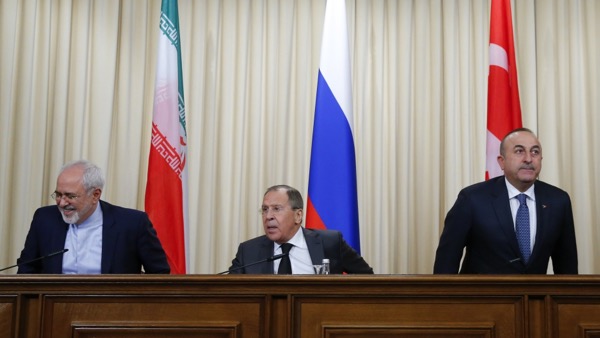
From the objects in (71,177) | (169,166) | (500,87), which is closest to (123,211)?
(71,177)

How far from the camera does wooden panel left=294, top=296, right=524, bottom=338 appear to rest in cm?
284

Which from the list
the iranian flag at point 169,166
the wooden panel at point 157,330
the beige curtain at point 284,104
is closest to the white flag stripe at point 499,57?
the beige curtain at point 284,104

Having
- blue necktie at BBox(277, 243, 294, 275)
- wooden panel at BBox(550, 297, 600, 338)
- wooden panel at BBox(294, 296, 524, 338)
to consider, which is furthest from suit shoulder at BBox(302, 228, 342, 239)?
wooden panel at BBox(550, 297, 600, 338)

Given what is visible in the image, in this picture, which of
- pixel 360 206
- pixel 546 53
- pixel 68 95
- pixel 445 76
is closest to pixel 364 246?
pixel 360 206

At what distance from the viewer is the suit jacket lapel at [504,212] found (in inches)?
149

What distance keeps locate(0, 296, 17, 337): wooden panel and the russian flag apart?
7.44ft

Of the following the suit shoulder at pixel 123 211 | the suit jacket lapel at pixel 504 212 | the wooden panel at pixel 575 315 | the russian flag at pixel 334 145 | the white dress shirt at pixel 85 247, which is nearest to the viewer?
the wooden panel at pixel 575 315

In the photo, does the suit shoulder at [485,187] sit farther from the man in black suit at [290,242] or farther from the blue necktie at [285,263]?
the blue necktie at [285,263]

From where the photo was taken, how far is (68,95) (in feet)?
18.8

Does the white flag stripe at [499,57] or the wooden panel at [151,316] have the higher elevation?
the white flag stripe at [499,57]

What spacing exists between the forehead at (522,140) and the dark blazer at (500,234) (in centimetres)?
20

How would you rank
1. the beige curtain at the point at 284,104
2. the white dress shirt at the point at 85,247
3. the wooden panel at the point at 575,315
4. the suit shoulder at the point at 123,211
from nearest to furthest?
1. the wooden panel at the point at 575,315
2. the white dress shirt at the point at 85,247
3. the suit shoulder at the point at 123,211
4. the beige curtain at the point at 284,104

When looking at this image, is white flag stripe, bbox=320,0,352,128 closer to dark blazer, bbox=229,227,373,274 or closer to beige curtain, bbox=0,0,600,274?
beige curtain, bbox=0,0,600,274

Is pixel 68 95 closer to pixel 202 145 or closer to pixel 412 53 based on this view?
pixel 202 145
